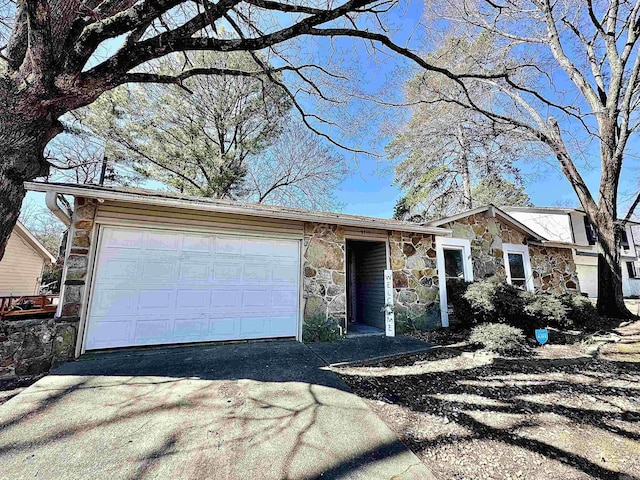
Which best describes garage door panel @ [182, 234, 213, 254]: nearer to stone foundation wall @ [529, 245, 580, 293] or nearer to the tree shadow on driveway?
the tree shadow on driveway

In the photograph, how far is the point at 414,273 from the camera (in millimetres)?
6754

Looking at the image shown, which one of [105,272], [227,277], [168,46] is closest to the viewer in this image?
[168,46]

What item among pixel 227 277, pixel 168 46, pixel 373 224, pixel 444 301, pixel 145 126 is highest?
pixel 145 126

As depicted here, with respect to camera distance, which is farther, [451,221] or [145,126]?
[145,126]

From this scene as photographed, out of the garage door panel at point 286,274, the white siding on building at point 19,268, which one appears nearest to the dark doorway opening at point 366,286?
the garage door panel at point 286,274

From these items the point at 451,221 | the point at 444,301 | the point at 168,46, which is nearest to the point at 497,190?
the point at 451,221

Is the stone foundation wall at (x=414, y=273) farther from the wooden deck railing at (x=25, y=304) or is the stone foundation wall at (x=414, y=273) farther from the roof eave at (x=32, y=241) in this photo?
the roof eave at (x=32, y=241)

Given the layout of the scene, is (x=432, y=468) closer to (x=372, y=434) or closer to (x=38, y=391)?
(x=372, y=434)

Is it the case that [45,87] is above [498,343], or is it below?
above

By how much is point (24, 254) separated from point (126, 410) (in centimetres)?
1600

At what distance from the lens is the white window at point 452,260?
6.99m

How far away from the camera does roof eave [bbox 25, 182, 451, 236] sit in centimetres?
402

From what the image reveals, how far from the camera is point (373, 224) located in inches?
238

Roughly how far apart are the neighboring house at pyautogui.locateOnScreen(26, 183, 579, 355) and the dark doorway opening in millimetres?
72
